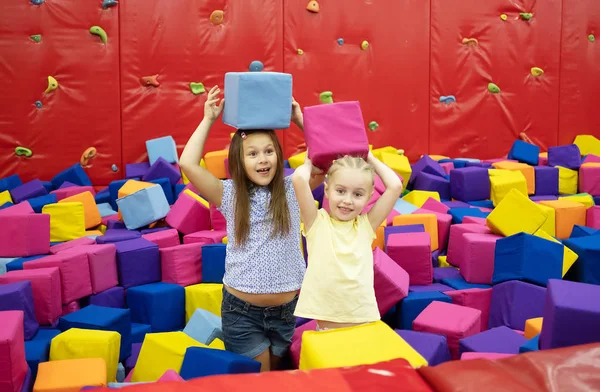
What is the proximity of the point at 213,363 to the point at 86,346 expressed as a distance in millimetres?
648

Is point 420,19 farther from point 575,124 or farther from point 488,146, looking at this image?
point 575,124

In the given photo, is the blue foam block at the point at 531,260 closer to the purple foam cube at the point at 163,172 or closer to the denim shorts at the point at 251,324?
the denim shorts at the point at 251,324

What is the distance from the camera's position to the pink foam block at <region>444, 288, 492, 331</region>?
2.96 m

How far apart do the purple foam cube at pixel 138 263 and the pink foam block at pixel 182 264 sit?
41 mm

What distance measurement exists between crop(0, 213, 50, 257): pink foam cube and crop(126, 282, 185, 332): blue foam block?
1.98ft

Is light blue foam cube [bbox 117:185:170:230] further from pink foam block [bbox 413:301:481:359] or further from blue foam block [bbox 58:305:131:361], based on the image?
pink foam block [bbox 413:301:481:359]

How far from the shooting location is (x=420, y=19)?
5469mm

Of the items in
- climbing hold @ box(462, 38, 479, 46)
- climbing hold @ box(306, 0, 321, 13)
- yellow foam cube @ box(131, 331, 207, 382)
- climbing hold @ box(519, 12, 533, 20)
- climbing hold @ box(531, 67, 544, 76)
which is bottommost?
yellow foam cube @ box(131, 331, 207, 382)

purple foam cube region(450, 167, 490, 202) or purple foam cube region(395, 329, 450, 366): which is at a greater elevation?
purple foam cube region(450, 167, 490, 202)

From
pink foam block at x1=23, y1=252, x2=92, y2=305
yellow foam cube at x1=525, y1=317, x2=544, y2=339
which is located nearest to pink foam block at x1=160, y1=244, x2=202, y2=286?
pink foam block at x1=23, y1=252, x2=92, y2=305

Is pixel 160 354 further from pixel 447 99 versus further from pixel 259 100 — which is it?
pixel 447 99

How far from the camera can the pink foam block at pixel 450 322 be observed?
97.1 inches

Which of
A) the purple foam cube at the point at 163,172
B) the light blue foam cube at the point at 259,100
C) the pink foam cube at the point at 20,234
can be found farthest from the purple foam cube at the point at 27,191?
the light blue foam cube at the point at 259,100

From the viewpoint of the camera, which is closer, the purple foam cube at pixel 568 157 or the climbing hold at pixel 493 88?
the purple foam cube at pixel 568 157
